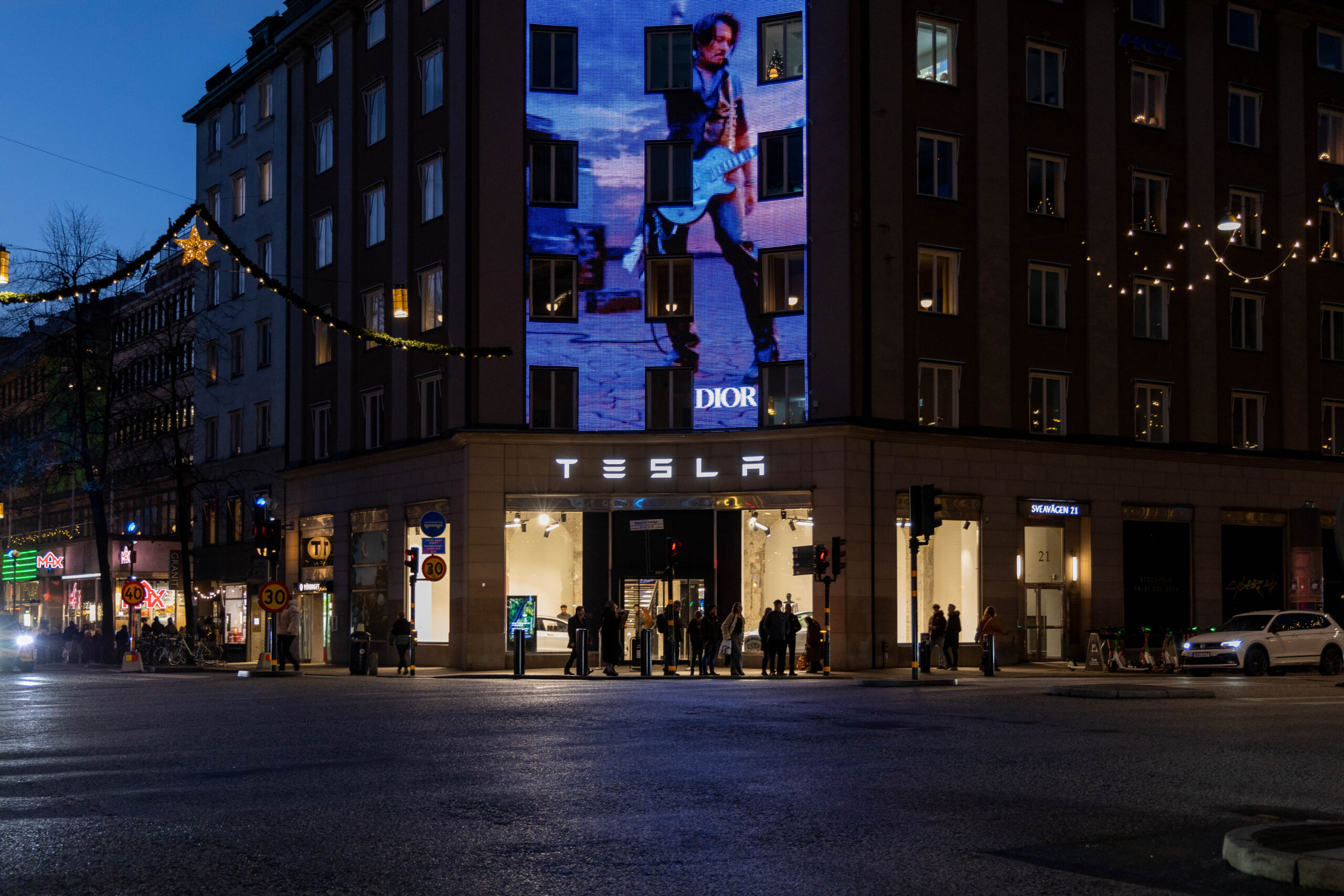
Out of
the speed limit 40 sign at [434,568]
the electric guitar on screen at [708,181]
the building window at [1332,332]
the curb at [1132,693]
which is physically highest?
the electric guitar on screen at [708,181]

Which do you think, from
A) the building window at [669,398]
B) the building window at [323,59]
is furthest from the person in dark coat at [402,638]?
the building window at [323,59]

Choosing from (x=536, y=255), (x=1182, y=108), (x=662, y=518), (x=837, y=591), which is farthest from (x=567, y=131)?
(x=1182, y=108)

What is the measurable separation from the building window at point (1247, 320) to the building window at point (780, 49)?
15.7 metres

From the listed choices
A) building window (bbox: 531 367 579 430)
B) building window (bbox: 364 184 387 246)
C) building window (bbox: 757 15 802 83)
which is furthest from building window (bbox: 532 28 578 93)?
building window (bbox: 531 367 579 430)

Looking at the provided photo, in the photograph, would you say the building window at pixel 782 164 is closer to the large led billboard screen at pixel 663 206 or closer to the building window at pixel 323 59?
the large led billboard screen at pixel 663 206

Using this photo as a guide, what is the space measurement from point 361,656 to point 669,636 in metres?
8.30

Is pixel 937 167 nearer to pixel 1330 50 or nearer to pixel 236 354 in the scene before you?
pixel 1330 50

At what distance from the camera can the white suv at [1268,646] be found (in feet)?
117

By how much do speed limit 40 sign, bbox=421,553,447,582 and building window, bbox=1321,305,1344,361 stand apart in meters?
28.6

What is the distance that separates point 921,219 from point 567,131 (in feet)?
32.7

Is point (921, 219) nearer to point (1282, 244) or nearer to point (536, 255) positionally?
point (536, 255)

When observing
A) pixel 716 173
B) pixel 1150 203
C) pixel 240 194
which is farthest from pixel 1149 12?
pixel 240 194

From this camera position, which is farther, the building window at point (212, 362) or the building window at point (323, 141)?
the building window at point (212, 362)

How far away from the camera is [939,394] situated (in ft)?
131
